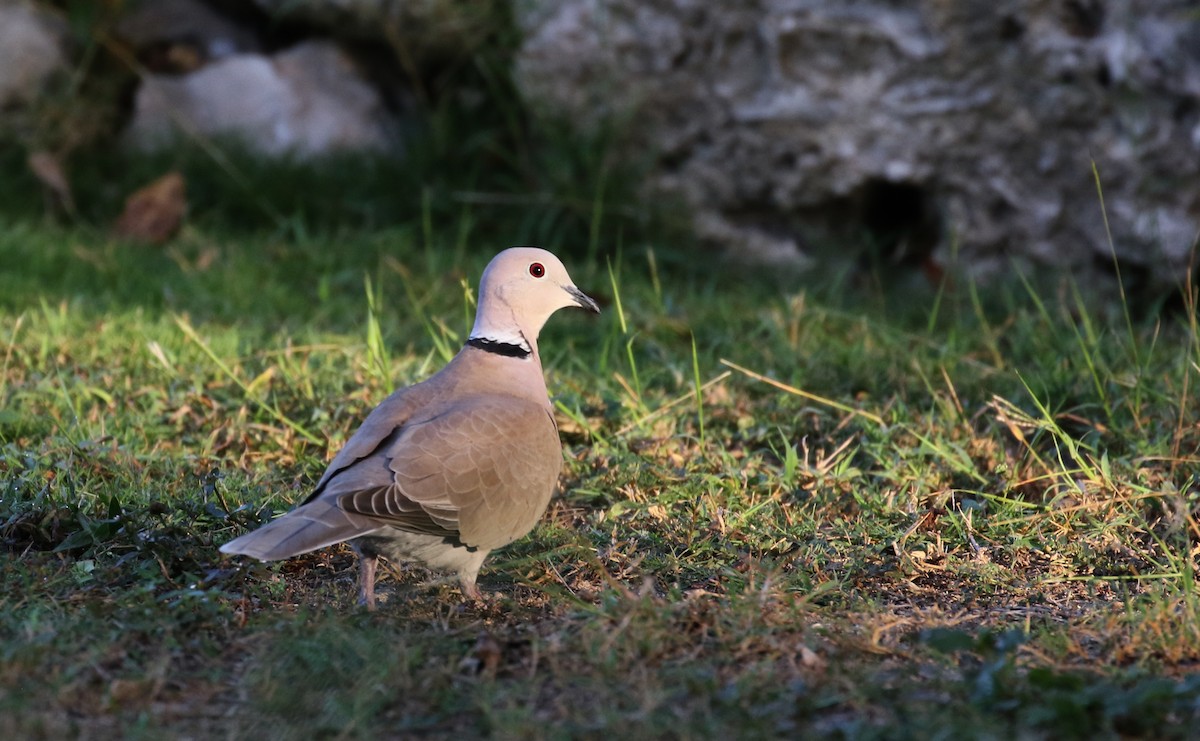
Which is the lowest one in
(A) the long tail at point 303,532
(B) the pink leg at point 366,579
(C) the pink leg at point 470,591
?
(C) the pink leg at point 470,591

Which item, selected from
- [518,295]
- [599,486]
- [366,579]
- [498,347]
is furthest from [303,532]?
[599,486]

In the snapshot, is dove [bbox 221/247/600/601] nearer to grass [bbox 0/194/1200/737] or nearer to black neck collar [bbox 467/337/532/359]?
black neck collar [bbox 467/337/532/359]

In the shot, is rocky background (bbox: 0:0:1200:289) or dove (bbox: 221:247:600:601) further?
rocky background (bbox: 0:0:1200:289)

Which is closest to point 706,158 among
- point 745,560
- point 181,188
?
point 181,188

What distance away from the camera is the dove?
2963 mm

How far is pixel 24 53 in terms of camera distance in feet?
22.0

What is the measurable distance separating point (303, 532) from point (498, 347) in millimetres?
889

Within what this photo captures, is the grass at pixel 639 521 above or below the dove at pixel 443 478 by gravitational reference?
below

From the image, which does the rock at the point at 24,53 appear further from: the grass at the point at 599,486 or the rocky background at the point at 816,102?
the grass at the point at 599,486

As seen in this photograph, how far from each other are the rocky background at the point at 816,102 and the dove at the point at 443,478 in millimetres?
2935

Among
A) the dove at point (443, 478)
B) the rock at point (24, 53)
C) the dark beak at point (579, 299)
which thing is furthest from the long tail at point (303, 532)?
the rock at point (24, 53)

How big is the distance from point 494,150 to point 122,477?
3171 mm

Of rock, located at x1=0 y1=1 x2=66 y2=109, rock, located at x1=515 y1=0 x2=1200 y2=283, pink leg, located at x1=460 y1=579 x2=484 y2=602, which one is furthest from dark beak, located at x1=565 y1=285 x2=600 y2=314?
rock, located at x1=0 y1=1 x2=66 y2=109

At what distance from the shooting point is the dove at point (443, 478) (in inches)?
117
